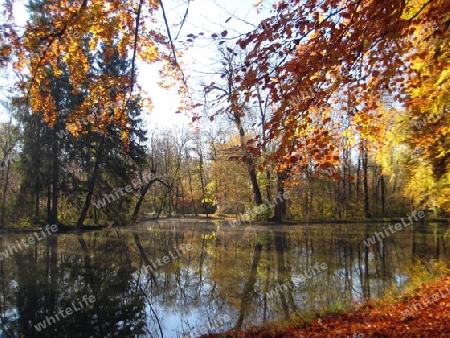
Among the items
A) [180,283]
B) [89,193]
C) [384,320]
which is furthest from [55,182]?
[384,320]

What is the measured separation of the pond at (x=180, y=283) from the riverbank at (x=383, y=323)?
0.65 metres

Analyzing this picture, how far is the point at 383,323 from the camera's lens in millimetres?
4707

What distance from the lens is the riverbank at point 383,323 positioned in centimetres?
430

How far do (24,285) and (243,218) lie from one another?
19095 mm

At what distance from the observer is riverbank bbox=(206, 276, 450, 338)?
14.1 feet

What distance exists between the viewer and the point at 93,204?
71.9ft

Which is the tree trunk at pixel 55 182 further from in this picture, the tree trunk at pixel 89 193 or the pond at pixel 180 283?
the pond at pixel 180 283

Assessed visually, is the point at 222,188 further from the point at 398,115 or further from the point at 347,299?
the point at 347,299

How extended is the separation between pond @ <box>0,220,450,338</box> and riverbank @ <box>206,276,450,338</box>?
0.65 metres

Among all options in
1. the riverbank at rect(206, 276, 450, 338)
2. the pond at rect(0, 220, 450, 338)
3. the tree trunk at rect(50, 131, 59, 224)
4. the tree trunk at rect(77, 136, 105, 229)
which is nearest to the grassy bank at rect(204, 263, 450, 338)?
the riverbank at rect(206, 276, 450, 338)

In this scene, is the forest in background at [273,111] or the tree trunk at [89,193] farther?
the tree trunk at [89,193]

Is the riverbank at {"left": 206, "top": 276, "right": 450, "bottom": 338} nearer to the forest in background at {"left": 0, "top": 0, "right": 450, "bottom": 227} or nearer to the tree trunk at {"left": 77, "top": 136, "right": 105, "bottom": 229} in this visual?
the forest in background at {"left": 0, "top": 0, "right": 450, "bottom": 227}

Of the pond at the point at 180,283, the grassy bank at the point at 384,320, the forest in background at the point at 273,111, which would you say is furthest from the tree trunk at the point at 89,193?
the grassy bank at the point at 384,320

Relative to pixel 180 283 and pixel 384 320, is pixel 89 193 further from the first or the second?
pixel 384 320
